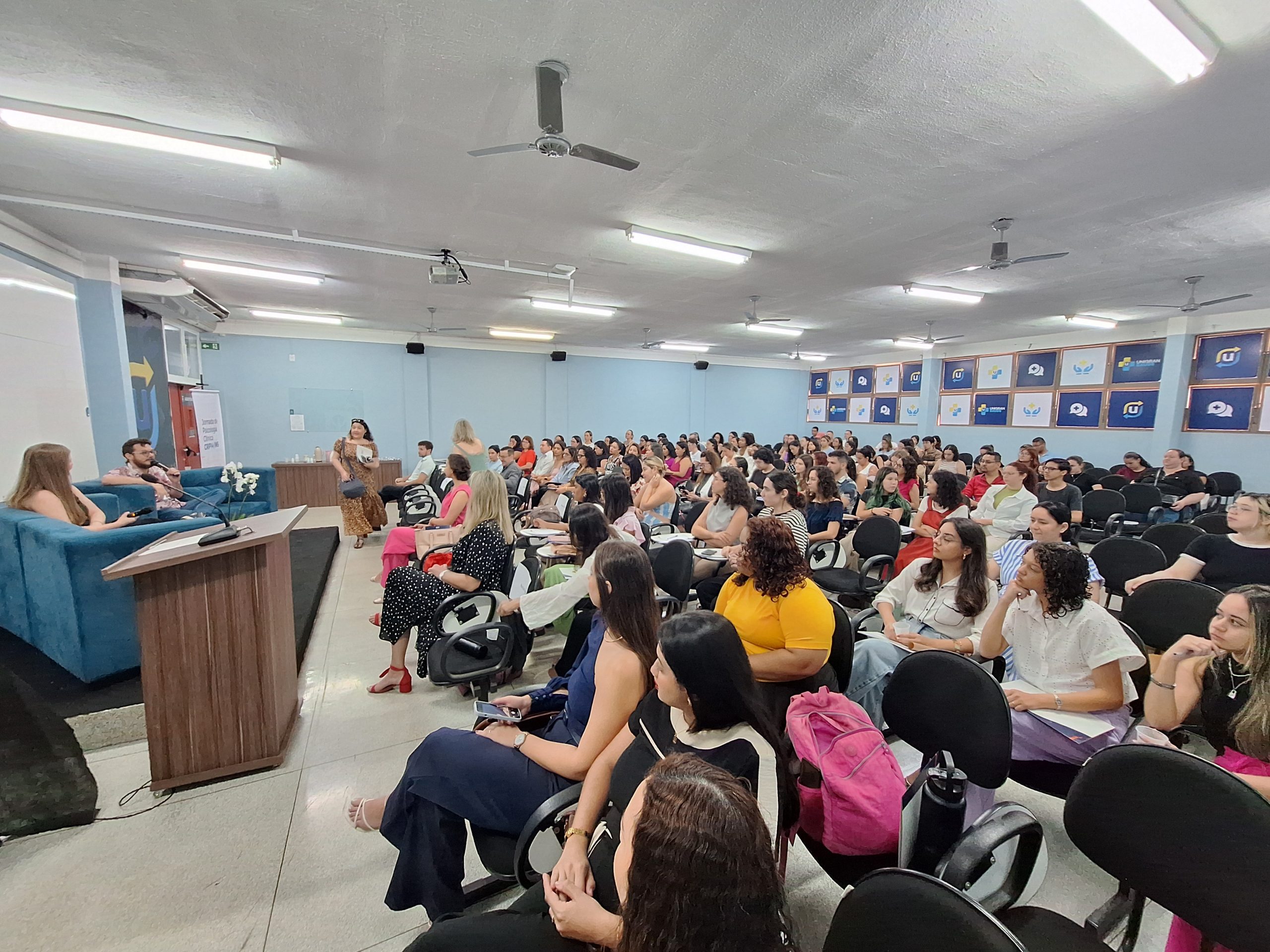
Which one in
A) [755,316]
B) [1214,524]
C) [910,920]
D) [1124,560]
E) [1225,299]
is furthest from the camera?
[755,316]

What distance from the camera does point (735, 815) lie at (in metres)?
0.81

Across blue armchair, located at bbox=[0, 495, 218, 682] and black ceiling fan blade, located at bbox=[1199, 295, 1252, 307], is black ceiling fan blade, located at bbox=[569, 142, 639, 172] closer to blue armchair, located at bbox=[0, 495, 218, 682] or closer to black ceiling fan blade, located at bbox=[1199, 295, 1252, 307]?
blue armchair, located at bbox=[0, 495, 218, 682]

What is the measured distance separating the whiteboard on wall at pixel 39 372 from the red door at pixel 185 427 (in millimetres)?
2531

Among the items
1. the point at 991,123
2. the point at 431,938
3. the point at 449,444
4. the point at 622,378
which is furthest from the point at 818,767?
the point at 622,378

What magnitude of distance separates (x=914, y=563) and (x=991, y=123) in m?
2.55

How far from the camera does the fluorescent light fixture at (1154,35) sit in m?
2.05

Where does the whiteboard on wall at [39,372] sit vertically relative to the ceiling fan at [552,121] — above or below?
below

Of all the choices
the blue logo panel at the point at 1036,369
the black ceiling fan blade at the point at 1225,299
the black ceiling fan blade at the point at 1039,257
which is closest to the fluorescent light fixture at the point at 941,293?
the black ceiling fan blade at the point at 1039,257

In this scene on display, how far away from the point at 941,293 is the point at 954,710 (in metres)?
6.88

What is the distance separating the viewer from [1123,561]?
3.43m

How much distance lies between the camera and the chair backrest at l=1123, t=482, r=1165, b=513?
581 centimetres

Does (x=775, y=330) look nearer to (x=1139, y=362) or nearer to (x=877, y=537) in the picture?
(x=1139, y=362)

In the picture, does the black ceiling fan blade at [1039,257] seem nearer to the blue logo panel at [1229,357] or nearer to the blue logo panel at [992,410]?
the blue logo panel at [1229,357]

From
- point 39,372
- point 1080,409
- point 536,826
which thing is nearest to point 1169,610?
point 536,826
